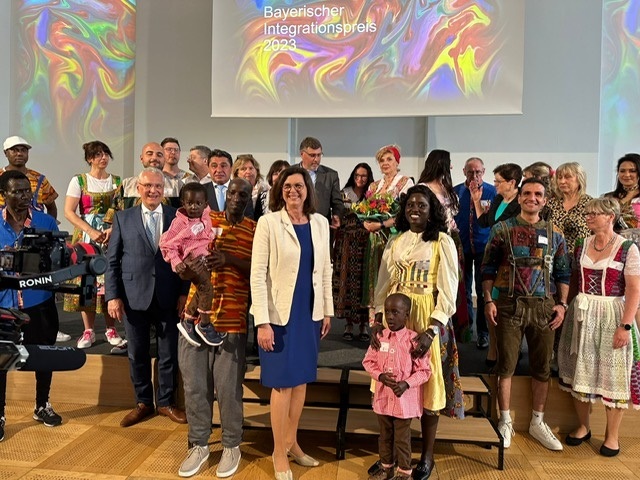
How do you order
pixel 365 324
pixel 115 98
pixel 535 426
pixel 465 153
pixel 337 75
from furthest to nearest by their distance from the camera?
pixel 115 98, pixel 465 153, pixel 337 75, pixel 365 324, pixel 535 426

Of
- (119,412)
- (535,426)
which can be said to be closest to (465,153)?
(535,426)

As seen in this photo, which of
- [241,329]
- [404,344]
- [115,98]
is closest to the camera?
[404,344]

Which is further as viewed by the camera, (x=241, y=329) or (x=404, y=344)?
(x=241, y=329)

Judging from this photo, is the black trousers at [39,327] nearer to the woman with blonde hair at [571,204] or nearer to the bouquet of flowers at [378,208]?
the bouquet of flowers at [378,208]

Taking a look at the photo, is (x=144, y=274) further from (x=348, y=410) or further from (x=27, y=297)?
(x=348, y=410)

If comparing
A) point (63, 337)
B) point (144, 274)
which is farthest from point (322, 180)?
point (63, 337)

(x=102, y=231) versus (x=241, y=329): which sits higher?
(x=102, y=231)

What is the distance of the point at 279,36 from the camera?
19.6ft

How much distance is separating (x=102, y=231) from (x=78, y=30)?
431 cm

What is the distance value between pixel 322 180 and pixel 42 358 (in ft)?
10.1

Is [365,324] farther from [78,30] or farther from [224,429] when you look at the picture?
[78,30]

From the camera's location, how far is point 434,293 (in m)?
2.76

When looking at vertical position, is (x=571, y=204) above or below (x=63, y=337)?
above

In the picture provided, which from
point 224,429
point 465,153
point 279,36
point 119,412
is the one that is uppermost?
point 279,36
